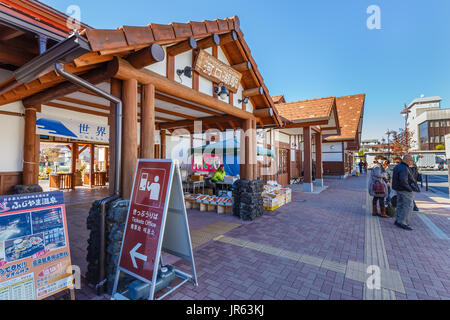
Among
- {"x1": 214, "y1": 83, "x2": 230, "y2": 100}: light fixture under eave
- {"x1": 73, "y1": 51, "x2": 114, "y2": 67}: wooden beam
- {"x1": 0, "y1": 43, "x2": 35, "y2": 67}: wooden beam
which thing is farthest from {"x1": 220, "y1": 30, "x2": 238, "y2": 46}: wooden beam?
{"x1": 0, "y1": 43, "x2": 35, "y2": 67}: wooden beam

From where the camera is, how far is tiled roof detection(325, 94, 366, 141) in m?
18.1

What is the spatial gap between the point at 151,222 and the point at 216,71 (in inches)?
145

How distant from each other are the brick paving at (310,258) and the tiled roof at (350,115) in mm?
12973

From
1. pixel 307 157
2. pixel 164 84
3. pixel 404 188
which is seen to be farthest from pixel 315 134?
pixel 164 84

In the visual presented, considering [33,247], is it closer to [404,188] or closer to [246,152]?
[246,152]

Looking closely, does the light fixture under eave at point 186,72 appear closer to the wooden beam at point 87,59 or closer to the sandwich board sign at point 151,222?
the wooden beam at point 87,59

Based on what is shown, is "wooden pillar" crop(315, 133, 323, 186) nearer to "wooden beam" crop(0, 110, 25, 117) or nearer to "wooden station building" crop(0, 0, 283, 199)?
"wooden station building" crop(0, 0, 283, 199)

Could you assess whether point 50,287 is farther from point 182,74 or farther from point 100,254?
point 182,74

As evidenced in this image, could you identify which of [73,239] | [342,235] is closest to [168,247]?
[73,239]

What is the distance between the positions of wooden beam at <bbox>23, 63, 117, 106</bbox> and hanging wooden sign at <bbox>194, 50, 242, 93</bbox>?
5.79ft

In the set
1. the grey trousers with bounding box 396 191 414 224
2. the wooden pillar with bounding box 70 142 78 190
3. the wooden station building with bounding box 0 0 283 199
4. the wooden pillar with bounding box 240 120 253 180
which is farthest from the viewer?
the wooden pillar with bounding box 70 142 78 190

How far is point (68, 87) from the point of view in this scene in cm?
385
